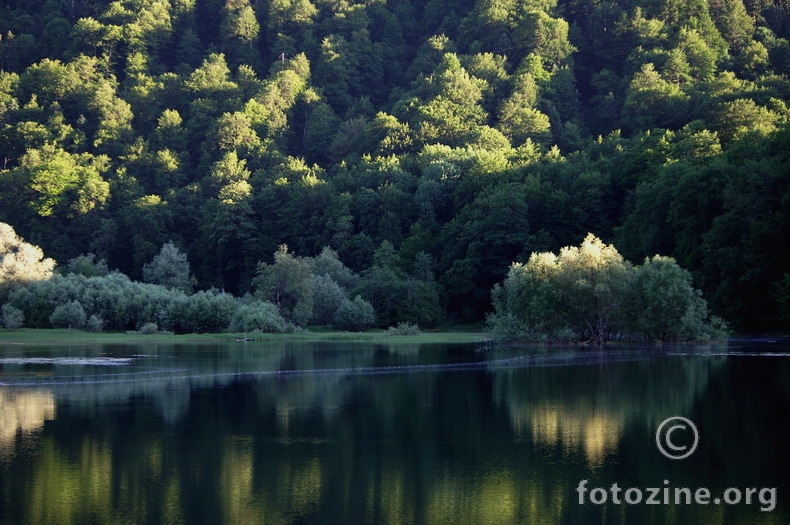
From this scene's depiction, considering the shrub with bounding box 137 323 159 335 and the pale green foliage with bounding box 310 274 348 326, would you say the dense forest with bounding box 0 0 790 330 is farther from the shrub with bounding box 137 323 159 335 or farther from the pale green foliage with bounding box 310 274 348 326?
the shrub with bounding box 137 323 159 335

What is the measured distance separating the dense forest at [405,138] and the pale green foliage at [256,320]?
7405mm

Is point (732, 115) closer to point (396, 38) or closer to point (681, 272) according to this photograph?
point (681, 272)

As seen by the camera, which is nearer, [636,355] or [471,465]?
[471,465]

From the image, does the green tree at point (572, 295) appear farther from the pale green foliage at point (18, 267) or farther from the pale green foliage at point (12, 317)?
the pale green foliage at point (18, 267)

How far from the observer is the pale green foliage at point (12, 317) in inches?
2881

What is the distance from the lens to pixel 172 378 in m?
41.6

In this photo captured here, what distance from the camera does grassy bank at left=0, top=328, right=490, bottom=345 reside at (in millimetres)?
67688

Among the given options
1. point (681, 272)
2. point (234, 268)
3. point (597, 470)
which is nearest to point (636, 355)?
point (681, 272)

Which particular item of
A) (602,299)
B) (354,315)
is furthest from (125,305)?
(602,299)

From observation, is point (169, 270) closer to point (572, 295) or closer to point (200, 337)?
point (200, 337)

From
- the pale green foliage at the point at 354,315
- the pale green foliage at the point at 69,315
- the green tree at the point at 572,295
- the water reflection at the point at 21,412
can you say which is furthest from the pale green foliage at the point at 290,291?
the water reflection at the point at 21,412

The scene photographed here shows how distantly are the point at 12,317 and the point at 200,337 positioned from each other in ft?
44.3

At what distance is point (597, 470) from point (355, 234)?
8941 cm

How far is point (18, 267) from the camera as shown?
260 feet
